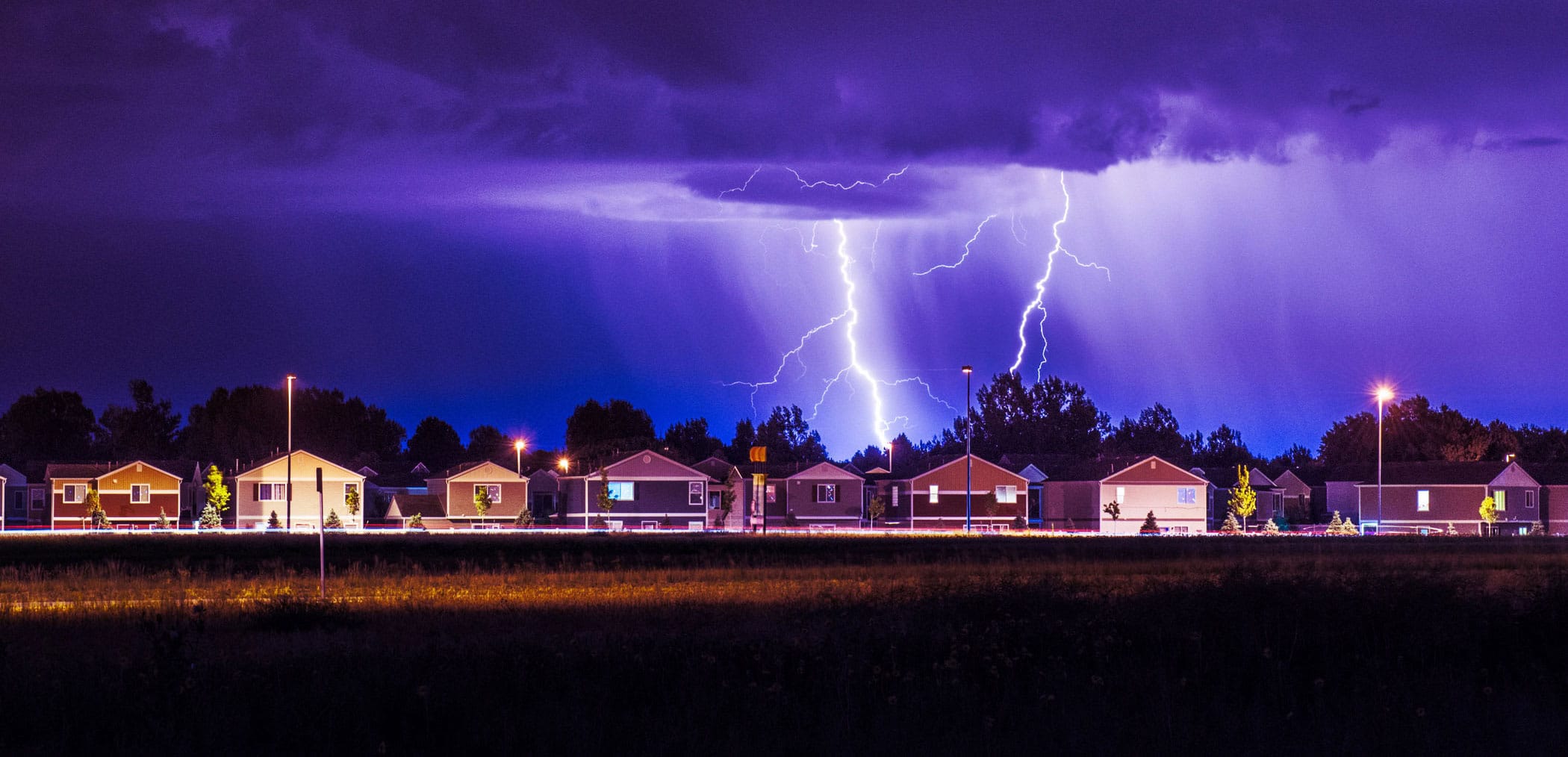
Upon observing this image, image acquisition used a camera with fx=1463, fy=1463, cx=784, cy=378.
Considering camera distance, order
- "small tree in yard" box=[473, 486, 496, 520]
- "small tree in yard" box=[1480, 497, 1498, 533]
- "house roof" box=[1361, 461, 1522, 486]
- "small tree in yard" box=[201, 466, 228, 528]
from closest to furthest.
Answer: "small tree in yard" box=[1480, 497, 1498, 533] → "small tree in yard" box=[201, 466, 228, 528] → "small tree in yard" box=[473, 486, 496, 520] → "house roof" box=[1361, 461, 1522, 486]

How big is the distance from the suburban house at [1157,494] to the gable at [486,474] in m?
35.9

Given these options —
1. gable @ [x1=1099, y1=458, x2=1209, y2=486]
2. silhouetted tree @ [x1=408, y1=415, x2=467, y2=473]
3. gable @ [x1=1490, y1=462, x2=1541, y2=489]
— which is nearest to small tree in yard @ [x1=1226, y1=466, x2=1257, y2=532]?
gable @ [x1=1099, y1=458, x2=1209, y2=486]

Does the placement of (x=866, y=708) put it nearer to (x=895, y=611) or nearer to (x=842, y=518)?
(x=895, y=611)

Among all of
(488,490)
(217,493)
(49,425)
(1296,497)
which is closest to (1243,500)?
(1296,497)

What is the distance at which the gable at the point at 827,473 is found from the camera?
3469 inches

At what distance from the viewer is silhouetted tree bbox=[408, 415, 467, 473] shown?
565ft

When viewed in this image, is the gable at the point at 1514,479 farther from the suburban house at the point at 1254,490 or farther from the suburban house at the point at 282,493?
the suburban house at the point at 282,493

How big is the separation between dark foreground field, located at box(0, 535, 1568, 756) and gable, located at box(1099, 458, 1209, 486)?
6470 cm

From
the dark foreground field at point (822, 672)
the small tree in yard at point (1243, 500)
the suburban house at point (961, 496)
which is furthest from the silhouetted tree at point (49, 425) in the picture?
the dark foreground field at point (822, 672)

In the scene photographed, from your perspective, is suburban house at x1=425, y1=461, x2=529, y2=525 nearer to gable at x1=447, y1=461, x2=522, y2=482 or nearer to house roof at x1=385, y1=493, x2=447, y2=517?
gable at x1=447, y1=461, x2=522, y2=482

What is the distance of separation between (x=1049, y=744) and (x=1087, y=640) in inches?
185

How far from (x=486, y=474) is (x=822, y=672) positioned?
76660mm

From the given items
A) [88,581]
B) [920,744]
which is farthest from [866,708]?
[88,581]

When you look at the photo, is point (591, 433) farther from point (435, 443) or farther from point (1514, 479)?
point (1514, 479)
